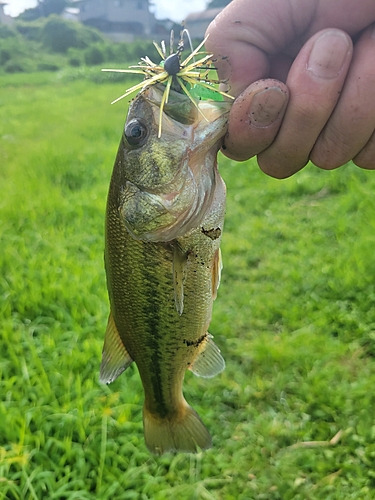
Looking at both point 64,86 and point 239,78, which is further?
point 64,86

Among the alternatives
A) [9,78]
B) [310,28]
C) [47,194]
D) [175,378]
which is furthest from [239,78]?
[9,78]

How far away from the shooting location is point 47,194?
605 cm

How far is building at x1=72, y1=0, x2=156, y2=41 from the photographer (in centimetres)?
3975

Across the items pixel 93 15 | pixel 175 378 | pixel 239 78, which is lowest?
pixel 175 378

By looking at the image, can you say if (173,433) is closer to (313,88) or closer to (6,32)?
(313,88)

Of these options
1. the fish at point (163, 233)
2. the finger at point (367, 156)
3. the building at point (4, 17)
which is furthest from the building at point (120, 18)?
the fish at point (163, 233)

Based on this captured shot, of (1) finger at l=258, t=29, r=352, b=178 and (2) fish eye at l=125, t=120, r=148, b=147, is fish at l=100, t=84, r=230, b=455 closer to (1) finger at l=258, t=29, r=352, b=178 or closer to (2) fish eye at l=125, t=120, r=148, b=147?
(2) fish eye at l=125, t=120, r=148, b=147

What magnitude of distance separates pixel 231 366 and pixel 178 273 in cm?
202

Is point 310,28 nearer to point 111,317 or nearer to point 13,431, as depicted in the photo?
→ point 111,317

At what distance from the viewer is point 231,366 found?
3.37 m

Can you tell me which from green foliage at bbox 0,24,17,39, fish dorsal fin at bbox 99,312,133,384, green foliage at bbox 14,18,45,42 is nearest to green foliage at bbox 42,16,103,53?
green foliage at bbox 14,18,45,42

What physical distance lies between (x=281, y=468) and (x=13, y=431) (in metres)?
1.56

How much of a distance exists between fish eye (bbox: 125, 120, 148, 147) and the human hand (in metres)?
0.28

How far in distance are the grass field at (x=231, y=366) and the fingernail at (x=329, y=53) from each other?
2.21m
